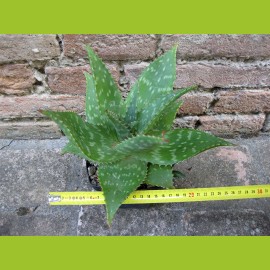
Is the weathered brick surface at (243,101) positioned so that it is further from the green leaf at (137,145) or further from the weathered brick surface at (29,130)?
the weathered brick surface at (29,130)

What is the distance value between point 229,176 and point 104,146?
24.3 inches

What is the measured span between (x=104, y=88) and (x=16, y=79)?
511 mm

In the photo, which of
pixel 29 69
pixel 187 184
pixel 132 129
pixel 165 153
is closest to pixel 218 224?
pixel 187 184

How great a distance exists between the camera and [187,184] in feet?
5.53

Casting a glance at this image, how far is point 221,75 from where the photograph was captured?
1.69m

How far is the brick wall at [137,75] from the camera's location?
1581 mm

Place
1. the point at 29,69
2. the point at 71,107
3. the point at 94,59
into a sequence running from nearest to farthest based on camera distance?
the point at 94,59
the point at 29,69
the point at 71,107

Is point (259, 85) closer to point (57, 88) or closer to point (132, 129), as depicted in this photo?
point (132, 129)

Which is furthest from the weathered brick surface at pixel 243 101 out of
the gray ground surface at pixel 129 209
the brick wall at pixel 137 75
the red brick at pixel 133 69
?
the red brick at pixel 133 69

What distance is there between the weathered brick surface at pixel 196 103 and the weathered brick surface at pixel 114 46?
26 cm

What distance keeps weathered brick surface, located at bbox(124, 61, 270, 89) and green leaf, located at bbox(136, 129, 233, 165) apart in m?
0.40

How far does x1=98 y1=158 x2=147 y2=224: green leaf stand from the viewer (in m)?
1.36

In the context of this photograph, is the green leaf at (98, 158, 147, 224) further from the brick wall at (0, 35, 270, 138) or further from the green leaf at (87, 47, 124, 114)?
the brick wall at (0, 35, 270, 138)

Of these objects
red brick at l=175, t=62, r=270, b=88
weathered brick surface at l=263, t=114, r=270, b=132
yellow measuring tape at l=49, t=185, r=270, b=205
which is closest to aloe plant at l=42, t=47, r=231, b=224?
yellow measuring tape at l=49, t=185, r=270, b=205
